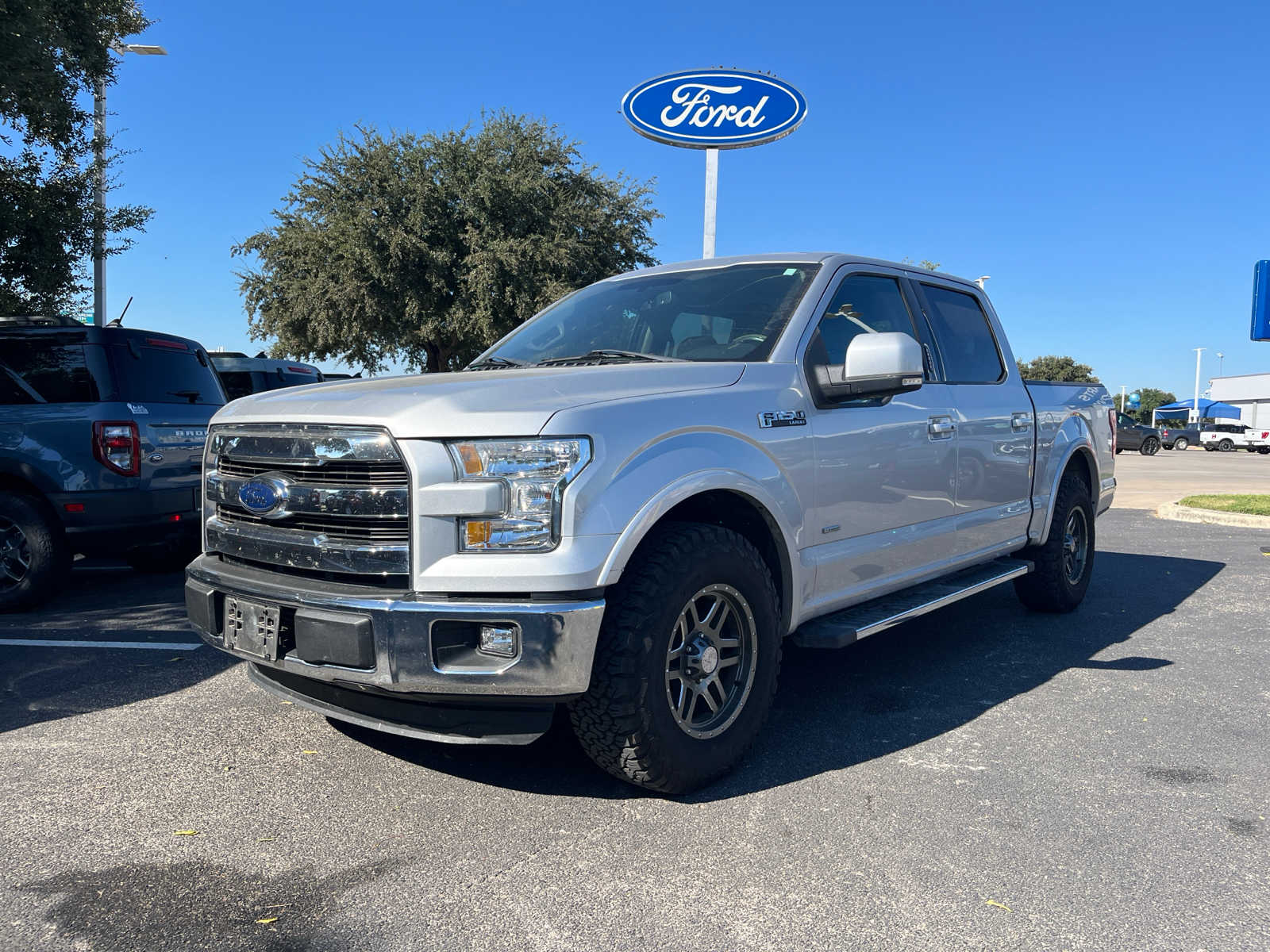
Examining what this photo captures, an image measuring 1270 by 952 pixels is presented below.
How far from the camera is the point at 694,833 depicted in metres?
2.99

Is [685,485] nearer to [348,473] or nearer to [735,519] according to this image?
[735,519]

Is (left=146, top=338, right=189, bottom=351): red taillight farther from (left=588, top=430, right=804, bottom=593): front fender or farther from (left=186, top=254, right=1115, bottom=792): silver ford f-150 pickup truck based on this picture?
(left=588, top=430, right=804, bottom=593): front fender

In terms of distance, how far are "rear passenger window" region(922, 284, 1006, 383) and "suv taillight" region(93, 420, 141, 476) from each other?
4.94 meters

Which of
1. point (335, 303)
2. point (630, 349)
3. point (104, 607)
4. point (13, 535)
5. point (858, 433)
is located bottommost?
point (104, 607)

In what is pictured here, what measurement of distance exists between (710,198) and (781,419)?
1316cm

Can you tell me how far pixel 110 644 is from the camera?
17.6 feet

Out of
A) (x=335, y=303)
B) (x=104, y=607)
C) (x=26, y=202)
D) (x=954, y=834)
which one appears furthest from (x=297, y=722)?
(x=335, y=303)

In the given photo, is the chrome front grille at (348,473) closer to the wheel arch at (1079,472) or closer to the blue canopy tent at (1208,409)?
the wheel arch at (1079,472)

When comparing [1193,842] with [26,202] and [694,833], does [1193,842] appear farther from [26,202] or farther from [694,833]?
[26,202]

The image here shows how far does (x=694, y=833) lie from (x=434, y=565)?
3.81 ft

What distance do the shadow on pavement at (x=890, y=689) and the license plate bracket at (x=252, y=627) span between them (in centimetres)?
76

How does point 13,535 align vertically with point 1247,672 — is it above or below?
above

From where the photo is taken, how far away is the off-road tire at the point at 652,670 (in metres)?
2.94

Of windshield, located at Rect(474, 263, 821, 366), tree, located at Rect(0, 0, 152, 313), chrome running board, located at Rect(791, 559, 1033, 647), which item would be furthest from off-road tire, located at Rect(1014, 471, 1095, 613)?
tree, located at Rect(0, 0, 152, 313)
